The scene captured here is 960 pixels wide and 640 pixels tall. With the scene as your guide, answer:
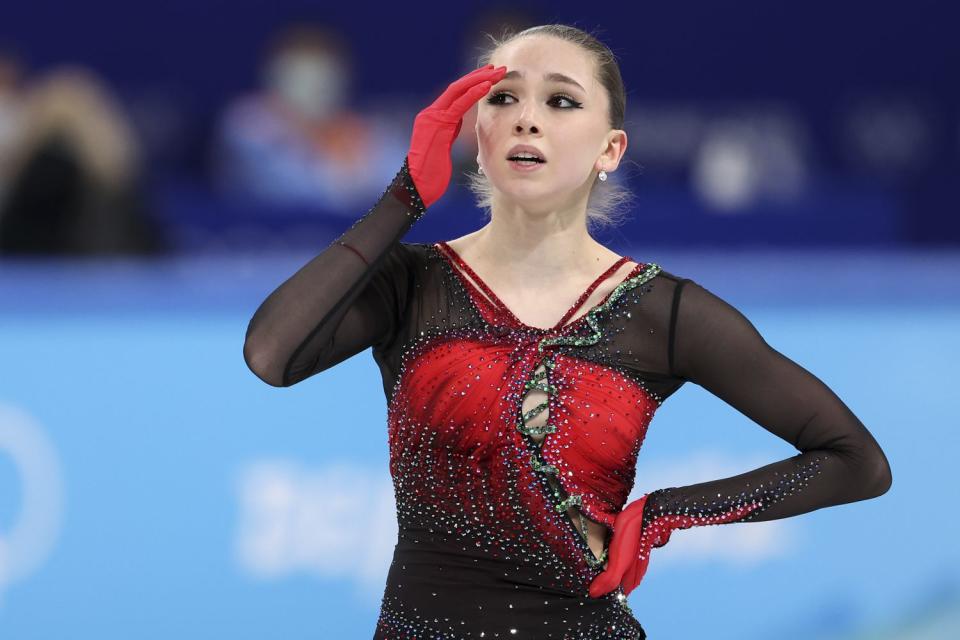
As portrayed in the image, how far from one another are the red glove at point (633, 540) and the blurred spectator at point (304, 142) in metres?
3.37

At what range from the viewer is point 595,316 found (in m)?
2.02

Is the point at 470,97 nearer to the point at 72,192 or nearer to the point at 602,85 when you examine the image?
the point at 602,85

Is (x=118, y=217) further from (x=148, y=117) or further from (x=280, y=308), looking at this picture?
(x=148, y=117)

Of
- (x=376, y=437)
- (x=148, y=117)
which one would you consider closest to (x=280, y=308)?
(x=376, y=437)

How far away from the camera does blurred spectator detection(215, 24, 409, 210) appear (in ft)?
17.9

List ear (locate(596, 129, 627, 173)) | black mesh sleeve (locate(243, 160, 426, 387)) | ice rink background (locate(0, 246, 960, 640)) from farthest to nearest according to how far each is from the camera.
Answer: ice rink background (locate(0, 246, 960, 640)) < ear (locate(596, 129, 627, 173)) < black mesh sleeve (locate(243, 160, 426, 387))

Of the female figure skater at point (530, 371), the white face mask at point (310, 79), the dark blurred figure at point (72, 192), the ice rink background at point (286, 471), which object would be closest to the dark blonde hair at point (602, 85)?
the female figure skater at point (530, 371)

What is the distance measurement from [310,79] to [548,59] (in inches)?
152

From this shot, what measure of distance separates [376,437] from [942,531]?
1.41m

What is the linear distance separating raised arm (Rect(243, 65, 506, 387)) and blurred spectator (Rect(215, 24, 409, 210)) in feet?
10.8

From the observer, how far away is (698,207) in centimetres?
496

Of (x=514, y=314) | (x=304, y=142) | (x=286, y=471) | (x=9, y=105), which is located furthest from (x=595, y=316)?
(x=9, y=105)

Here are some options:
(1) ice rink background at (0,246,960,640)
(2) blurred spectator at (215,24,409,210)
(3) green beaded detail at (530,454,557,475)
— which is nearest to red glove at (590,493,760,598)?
(3) green beaded detail at (530,454,557,475)

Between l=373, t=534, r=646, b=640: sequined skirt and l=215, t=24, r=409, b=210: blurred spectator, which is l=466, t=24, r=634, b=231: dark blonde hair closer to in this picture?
l=373, t=534, r=646, b=640: sequined skirt
